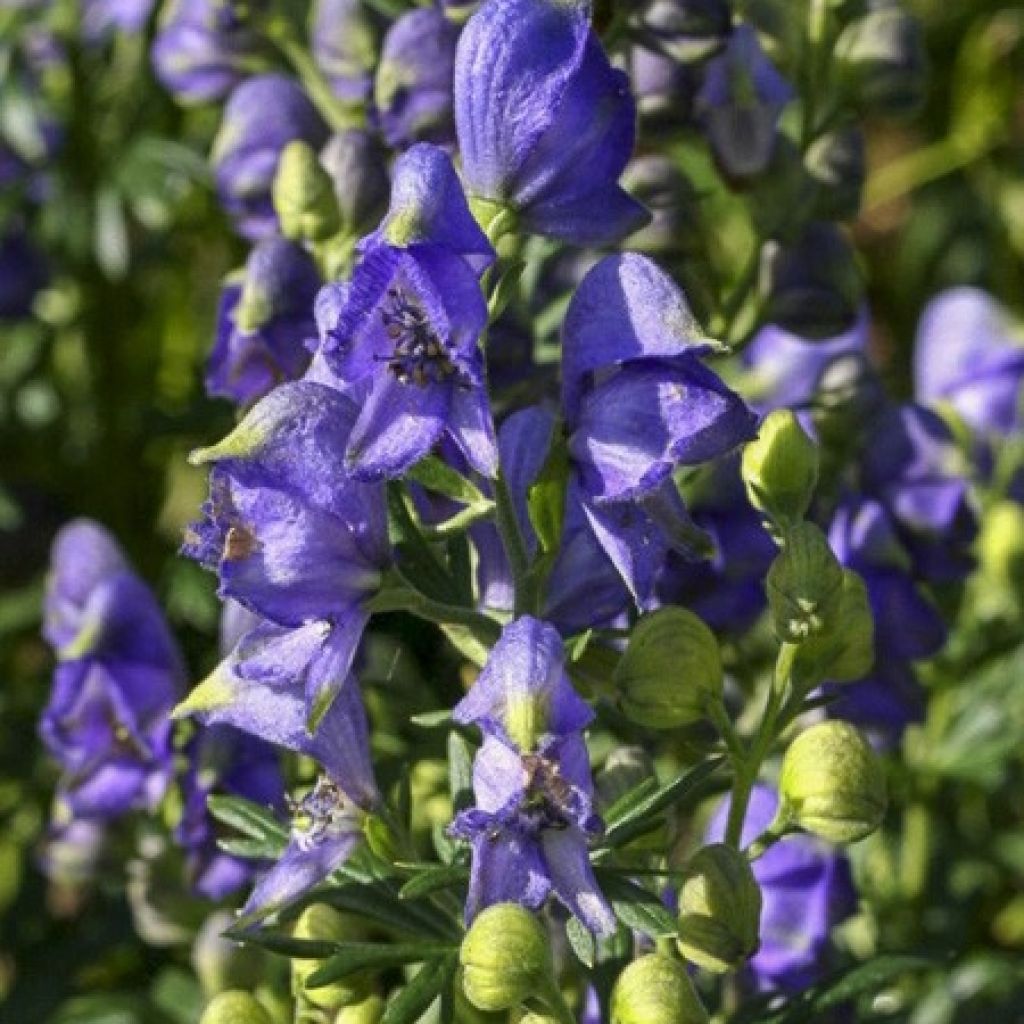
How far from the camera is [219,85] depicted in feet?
5.51

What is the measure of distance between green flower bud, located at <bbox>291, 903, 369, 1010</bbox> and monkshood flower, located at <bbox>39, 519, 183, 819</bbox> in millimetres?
370

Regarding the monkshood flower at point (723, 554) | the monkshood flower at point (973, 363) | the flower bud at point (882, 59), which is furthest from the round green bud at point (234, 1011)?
the monkshood flower at point (973, 363)

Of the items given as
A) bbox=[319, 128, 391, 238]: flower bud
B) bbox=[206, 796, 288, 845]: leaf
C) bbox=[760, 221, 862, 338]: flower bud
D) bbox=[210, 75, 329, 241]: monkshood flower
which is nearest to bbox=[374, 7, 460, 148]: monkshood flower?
bbox=[319, 128, 391, 238]: flower bud

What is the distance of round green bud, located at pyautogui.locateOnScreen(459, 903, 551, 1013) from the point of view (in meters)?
0.98

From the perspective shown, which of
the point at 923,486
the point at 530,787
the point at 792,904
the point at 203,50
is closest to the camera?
the point at 530,787

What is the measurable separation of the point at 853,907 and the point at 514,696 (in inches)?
18.4

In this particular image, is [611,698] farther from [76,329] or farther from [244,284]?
[76,329]

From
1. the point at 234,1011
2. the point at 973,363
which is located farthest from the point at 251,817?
the point at 973,363

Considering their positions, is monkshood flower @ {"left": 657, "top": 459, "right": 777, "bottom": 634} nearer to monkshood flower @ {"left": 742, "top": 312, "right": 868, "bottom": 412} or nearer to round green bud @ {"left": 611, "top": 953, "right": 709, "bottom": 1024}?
monkshood flower @ {"left": 742, "top": 312, "right": 868, "bottom": 412}

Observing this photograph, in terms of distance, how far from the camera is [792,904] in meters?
1.34

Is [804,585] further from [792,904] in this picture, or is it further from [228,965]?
[228,965]

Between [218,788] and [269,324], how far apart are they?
293mm

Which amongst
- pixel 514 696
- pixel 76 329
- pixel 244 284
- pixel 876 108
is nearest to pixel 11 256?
pixel 76 329

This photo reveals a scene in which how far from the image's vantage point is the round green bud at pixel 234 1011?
3.70ft
